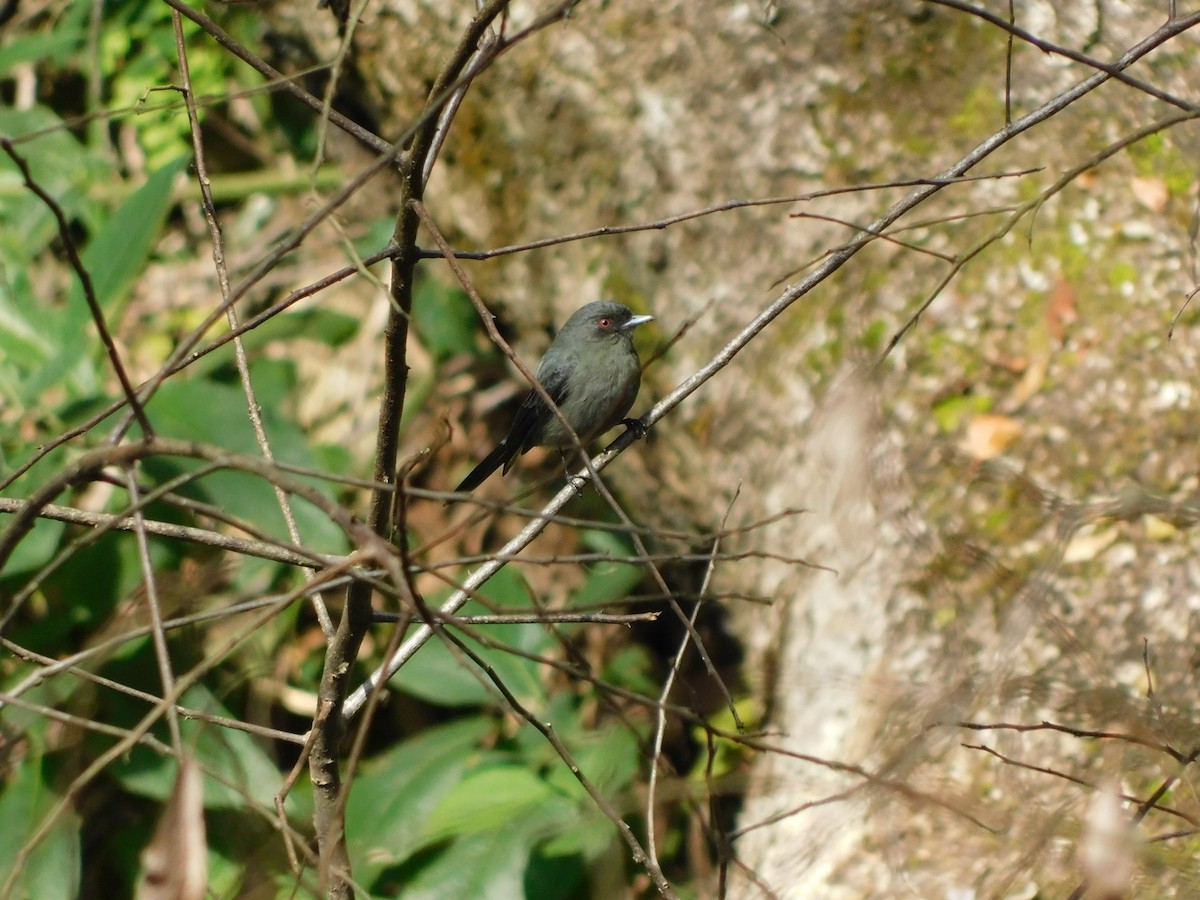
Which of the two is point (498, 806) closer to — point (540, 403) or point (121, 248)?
point (540, 403)

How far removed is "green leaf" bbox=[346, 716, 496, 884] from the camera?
4086mm

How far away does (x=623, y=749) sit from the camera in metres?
4.51

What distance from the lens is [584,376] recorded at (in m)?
5.07

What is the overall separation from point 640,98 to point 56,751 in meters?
3.54

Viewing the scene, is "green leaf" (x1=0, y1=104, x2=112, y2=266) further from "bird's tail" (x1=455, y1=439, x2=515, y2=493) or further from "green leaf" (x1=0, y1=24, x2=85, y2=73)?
"bird's tail" (x1=455, y1=439, x2=515, y2=493)

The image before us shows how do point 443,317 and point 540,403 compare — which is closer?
point 540,403

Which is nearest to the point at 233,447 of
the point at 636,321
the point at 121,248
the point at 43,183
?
the point at 121,248

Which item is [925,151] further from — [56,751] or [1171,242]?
[56,751]

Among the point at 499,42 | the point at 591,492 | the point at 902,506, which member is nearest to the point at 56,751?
the point at 591,492

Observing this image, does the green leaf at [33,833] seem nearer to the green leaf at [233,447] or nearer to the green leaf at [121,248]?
the green leaf at [233,447]

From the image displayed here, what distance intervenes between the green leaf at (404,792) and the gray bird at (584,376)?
3.39 ft

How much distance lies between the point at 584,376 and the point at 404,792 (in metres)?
1.85

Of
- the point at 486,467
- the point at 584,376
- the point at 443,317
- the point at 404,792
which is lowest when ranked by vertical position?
the point at 404,792

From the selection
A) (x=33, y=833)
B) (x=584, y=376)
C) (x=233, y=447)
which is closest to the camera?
(x=33, y=833)
